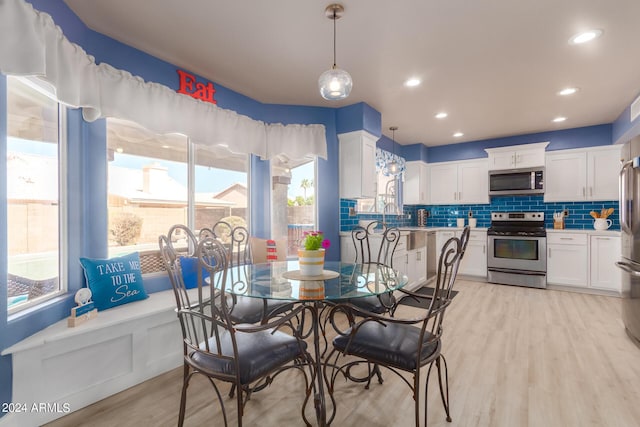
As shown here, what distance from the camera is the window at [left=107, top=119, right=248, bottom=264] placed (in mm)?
2510

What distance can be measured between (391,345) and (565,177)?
4956mm

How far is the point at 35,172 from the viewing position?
6.44 ft

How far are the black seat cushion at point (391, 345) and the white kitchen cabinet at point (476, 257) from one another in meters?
4.16

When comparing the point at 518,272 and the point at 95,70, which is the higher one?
the point at 95,70

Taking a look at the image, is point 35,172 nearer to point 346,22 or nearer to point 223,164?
point 223,164

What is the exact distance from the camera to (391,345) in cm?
159

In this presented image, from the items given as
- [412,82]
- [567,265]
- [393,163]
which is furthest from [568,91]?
[567,265]

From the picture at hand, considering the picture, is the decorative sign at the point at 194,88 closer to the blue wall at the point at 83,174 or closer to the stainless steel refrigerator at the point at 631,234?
the blue wall at the point at 83,174

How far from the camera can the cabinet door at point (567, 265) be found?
4.51 meters

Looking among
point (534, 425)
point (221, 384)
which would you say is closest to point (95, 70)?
point (221, 384)

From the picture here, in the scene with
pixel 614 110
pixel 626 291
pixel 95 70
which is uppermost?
pixel 614 110

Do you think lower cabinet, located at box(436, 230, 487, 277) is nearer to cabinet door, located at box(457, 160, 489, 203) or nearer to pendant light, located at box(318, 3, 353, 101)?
cabinet door, located at box(457, 160, 489, 203)

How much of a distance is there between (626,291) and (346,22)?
347 centimetres

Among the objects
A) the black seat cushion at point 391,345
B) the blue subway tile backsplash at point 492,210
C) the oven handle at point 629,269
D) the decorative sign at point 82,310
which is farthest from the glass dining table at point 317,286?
the oven handle at point 629,269
